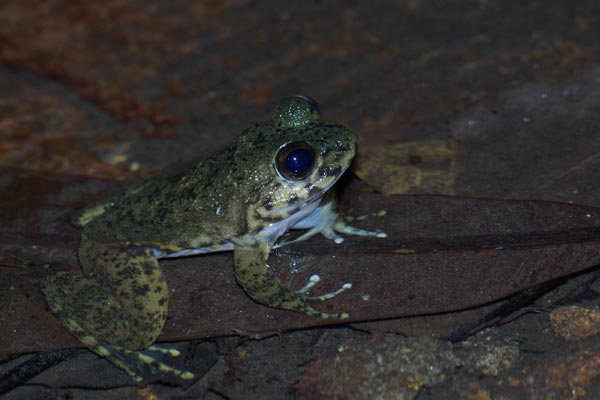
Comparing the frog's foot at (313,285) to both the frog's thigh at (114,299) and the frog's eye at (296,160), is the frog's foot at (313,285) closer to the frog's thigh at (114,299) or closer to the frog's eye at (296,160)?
the frog's eye at (296,160)

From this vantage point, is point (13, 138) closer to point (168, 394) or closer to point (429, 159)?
point (168, 394)

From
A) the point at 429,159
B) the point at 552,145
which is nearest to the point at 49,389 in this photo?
the point at 429,159

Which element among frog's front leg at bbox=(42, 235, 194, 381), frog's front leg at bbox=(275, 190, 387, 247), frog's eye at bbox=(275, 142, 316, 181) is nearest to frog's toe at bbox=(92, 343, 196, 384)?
frog's front leg at bbox=(42, 235, 194, 381)

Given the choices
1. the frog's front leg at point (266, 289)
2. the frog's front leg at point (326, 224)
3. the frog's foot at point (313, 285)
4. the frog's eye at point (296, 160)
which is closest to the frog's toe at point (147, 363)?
→ the frog's front leg at point (266, 289)

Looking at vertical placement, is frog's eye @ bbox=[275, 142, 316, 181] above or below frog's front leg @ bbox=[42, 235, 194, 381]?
above

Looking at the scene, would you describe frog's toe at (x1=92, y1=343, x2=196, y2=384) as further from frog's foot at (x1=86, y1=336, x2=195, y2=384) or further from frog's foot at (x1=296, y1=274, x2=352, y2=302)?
frog's foot at (x1=296, y1=274, x2=352, y2=302)

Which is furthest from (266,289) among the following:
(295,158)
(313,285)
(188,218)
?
(295,158)

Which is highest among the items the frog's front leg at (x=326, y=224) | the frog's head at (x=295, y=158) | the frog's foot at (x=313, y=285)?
the frog's head at (x=295, y=158)

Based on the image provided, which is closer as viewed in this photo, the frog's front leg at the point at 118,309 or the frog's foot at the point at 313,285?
the frog's foot at the point at 313,285
